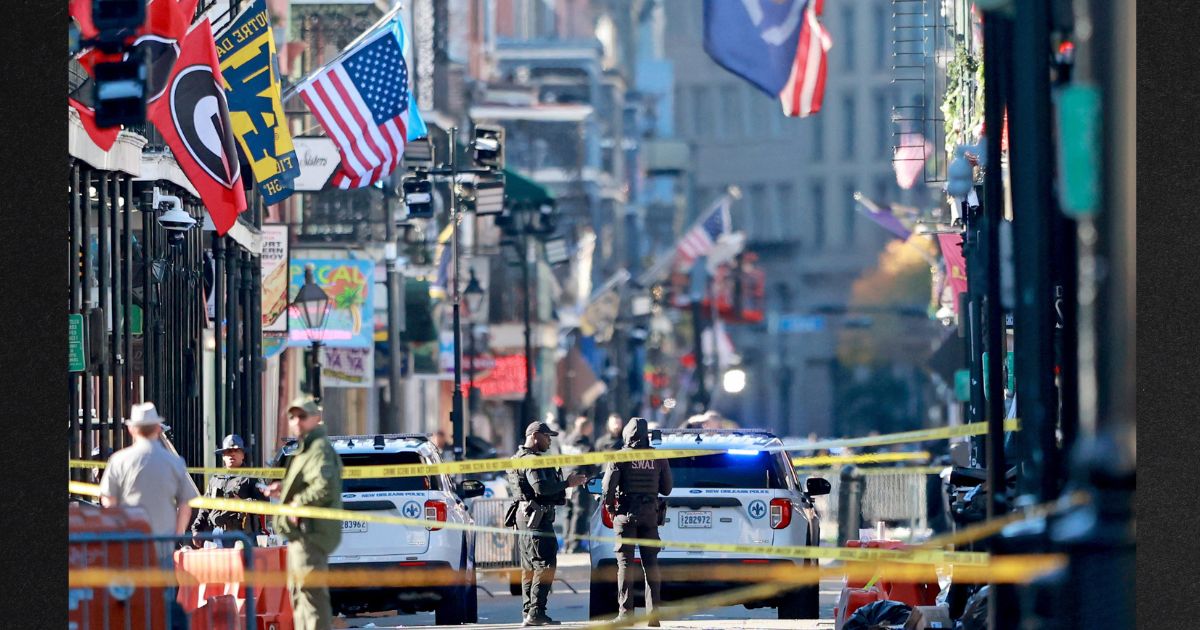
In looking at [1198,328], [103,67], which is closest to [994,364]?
[1198,328]

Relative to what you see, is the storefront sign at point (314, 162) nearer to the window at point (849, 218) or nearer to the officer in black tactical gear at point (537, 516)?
the officer in black tactical gear at point (537, 516)

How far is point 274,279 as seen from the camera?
39281mm

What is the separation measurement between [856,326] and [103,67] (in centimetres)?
11802

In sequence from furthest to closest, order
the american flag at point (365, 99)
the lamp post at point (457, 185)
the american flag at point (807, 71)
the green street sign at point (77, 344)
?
the lamp post at point (457, 185) → the american flag at point (365, 99) → the green street sign at point (77, 344) → the american flag at point (807, 71)

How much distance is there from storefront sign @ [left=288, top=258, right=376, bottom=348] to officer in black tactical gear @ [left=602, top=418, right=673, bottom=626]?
2296 centimetres

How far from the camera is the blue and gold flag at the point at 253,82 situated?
24.0 m

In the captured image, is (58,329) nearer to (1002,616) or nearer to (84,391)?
(1002,616)

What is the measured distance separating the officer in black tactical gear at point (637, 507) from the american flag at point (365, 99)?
10034 millimetres

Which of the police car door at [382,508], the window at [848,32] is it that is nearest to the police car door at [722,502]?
the police car door at [382,508]

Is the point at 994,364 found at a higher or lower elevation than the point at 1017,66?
lower

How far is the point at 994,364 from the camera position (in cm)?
1330

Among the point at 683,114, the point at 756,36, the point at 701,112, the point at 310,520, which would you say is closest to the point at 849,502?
the point at 756,36

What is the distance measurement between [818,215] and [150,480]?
126141 millimetres

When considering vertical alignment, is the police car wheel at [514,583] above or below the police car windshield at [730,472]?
below
